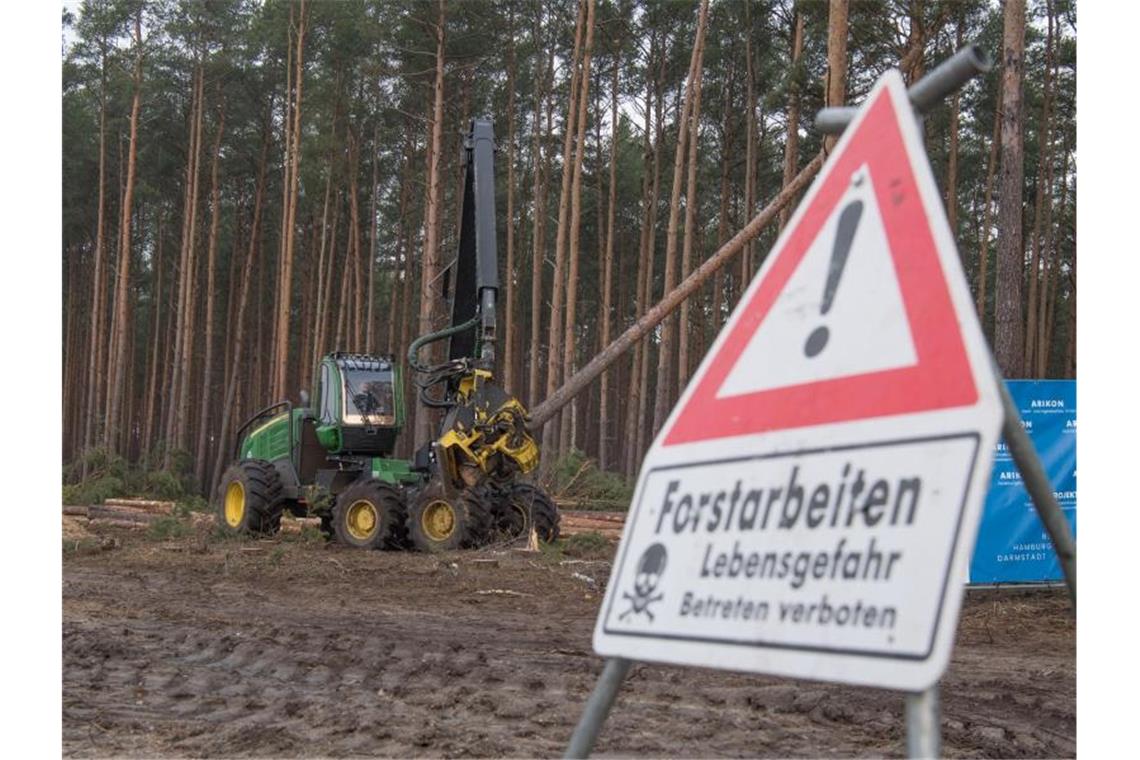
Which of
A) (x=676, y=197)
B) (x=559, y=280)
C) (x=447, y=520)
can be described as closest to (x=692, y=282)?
(x=447, y=520)

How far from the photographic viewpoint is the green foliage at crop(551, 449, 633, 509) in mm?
24219

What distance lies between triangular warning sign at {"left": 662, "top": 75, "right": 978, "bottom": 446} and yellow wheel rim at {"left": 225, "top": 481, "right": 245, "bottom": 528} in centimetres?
1583

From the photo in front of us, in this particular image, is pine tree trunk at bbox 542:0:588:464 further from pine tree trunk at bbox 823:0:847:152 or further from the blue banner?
the blue banner

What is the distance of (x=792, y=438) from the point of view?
6.70 feet

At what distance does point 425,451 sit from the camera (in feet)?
50.0

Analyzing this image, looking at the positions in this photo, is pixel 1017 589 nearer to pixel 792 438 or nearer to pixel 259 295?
pixel 792 438

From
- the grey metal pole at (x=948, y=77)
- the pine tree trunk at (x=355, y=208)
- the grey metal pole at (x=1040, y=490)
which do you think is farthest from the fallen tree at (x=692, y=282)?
the pine tree trunk at (x=355, y=208)

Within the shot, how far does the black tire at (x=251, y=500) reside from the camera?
16719 millimetres

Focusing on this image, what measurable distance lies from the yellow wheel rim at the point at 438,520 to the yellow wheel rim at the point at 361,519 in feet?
3.42

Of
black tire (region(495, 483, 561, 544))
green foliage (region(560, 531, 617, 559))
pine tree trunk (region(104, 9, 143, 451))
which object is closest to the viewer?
green foliage (region(560, 531, 617, 559))

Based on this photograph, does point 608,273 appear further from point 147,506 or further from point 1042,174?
point 147,506

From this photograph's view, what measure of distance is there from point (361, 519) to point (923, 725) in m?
14.3

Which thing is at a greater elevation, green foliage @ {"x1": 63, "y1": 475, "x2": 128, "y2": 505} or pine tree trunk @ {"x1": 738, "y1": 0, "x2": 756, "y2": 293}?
pine tree trunk @ {"x1": 738, "y1": 0, "x2": 756, "y2": 293}

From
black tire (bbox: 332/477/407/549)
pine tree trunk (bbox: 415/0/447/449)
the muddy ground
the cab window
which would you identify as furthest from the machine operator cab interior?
the muddy ground
